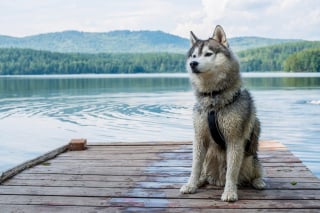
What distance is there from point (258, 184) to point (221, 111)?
978 millimetres

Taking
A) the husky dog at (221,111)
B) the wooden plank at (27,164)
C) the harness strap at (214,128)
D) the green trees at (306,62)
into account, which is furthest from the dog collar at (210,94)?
the green trees at (306,62)

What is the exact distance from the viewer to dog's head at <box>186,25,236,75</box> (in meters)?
4.36

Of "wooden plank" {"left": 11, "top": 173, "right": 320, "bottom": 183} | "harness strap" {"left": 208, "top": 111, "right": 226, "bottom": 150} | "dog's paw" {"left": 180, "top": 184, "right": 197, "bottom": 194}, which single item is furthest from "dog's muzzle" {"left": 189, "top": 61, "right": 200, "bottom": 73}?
"wooden plank" {"left": 11, "top": 173, "right": 320, "bottom": 183}

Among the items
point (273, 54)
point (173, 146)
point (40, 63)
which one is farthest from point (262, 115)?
point (273, 54)

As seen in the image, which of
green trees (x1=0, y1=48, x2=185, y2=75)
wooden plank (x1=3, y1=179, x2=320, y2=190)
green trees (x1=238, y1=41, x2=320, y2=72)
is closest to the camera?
wooden plank (x1=3, y1=179, x2=320, y2=190)

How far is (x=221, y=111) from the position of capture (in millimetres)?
4562

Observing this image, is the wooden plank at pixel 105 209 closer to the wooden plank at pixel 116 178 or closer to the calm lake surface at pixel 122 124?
the wooden plank at pixel 116 178

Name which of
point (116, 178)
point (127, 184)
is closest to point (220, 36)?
point (127, 184)

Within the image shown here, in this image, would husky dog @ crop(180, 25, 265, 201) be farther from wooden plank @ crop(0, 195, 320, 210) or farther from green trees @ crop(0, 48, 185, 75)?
green trees @ crop(0, 48, 185, 75)

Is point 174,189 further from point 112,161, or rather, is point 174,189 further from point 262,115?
point 262,115

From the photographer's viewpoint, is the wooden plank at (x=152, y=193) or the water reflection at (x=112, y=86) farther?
the water reflection at (x=112, y=86)

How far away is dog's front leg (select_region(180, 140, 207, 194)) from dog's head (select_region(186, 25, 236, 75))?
84cm

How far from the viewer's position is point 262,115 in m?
21.6

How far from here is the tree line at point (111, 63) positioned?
116 m
